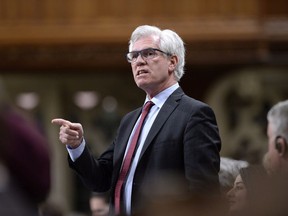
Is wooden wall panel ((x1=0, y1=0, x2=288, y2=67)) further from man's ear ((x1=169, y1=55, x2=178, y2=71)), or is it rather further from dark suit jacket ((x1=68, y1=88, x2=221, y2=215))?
dark suit jacket ((x1=68, y1=88, x2=221, y2=215))

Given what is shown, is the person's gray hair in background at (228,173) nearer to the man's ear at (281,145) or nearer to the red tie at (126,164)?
the man's ear at (281,145)

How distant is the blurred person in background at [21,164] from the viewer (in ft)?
9.86

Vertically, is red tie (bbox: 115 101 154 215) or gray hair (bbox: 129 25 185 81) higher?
gray hair (bbox: 129 25 185 81)

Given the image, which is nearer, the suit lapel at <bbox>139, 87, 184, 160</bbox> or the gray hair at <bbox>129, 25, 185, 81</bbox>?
the suit lapel at <bbox>139, 87, 184, 160</bbox>

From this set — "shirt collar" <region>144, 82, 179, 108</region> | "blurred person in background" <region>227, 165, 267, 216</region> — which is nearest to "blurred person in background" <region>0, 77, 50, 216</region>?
"blurred person in background" <region>227, 165, 267, 216</region>

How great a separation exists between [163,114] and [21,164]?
185 cm

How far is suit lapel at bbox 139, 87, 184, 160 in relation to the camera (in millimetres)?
4771

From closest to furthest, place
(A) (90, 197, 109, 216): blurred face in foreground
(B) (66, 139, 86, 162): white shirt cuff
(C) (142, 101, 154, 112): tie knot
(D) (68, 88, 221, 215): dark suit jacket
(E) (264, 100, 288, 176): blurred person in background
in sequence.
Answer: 1. (D) (68, 88, 221, 215): dark suit jacket
2. (E) (264, 100, 288, 176): blurred person in background
3. (B) (66, 139, 86, 162): white shirt cuff
4. (C) (142, 101, 154, 112): tie knot
5. (A) (90, 197, 109, 216): blurred face in foreground

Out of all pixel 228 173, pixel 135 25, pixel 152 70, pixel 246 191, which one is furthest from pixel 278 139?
pixel 135 25

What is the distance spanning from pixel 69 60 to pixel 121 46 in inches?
26.3

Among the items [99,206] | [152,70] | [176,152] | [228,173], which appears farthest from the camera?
[99,206]

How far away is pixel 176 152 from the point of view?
4.69m

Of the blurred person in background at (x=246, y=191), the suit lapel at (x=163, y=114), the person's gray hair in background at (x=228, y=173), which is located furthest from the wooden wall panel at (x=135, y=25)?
the blurred person in background at (x=246, y=191)

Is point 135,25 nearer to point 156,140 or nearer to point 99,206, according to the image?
point 99,206
